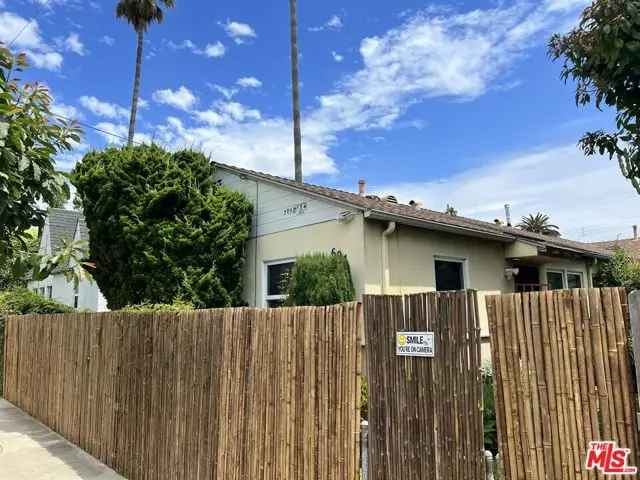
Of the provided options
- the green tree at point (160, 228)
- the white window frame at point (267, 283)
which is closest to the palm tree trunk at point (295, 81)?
the green tree at point (160, 228)

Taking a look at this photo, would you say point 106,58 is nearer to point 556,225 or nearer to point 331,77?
point 331,77

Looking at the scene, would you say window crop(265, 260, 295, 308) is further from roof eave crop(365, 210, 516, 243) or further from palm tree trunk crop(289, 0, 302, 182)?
palm tree trunk crop(289, 0, 302, 182)

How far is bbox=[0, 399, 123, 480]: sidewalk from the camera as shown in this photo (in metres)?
5.86

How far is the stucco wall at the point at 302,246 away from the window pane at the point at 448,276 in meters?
2.17

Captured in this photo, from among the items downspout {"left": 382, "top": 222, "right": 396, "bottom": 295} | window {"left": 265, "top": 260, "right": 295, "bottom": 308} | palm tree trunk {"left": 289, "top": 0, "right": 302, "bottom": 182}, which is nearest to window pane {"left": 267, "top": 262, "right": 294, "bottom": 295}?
window {"left": 265, "top": 260, "right": 295, "bottom": 308}

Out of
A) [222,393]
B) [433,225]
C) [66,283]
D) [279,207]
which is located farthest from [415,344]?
[66,283]

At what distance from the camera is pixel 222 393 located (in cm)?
454

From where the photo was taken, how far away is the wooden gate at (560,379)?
2.49 meters

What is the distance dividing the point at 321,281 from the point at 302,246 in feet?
5.38

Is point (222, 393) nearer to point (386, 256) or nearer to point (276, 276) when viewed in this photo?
point (386, 256)

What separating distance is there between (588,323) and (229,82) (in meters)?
17.9

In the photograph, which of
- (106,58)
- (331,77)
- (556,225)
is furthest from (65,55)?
(556,225)

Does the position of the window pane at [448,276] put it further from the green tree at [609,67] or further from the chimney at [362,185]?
the chimney at [362,185]

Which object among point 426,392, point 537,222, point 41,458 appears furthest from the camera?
point 537,222
